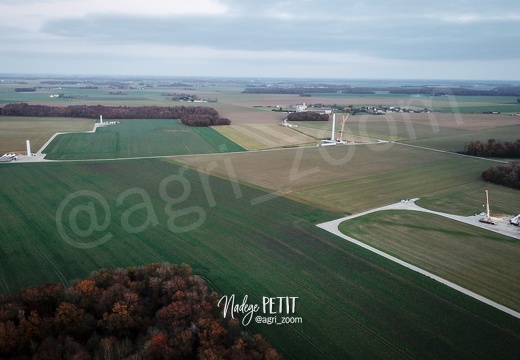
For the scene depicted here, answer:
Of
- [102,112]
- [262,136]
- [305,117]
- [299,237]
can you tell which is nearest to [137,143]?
[262,136]

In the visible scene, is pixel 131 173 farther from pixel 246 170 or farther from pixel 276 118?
pixel 276 118

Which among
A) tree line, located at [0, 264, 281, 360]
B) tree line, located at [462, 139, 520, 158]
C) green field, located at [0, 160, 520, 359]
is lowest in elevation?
green field, located at [0, 160, 520, 359]

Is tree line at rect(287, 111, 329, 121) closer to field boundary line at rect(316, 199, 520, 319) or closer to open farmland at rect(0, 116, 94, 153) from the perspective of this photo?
open farmland at rect(0, 116, 94, 153)

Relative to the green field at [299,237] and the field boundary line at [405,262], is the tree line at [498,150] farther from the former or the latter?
the field boundary line at [405,262]

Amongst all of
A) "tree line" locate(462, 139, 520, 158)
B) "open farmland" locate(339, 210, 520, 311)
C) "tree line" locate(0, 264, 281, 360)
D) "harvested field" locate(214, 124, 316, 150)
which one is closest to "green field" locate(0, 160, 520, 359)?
"open farmland" locate(339, 210, 520, 311)

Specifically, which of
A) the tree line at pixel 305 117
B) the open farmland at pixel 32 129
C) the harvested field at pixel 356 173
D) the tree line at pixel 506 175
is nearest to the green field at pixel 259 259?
the harvested field at pixel 356 173

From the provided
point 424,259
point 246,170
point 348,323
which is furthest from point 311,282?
point 246,170
